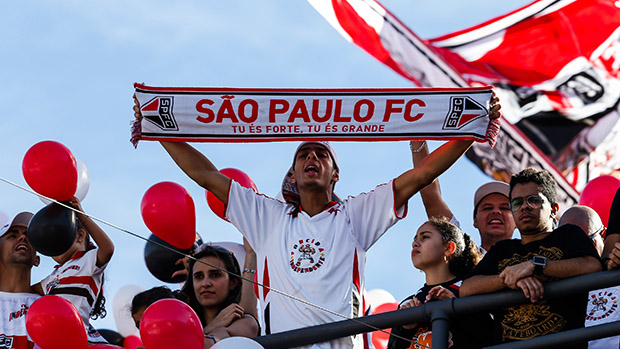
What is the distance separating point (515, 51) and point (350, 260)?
5.71 meters

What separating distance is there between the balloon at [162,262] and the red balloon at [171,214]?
513 mm

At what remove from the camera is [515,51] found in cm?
1150

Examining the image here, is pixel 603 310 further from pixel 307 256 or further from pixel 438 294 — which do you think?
pixel 307 256

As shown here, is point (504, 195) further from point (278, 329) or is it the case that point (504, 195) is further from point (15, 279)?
point (15, 279)

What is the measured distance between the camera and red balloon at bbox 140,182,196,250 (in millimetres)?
7469

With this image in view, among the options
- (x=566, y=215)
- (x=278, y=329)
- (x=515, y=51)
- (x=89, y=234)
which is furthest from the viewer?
(x=515, y=51)

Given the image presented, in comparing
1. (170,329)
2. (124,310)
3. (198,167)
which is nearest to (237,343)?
(170,329)

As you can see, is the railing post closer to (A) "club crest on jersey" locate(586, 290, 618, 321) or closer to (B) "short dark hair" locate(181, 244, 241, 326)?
(A) "club crest on jersey" locate(586, 290, 618, 321)

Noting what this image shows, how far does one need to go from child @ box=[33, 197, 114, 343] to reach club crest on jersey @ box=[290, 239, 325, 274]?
1.76 m

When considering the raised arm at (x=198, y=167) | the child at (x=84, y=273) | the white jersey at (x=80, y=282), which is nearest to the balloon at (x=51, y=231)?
the child at (x=84, y=273)

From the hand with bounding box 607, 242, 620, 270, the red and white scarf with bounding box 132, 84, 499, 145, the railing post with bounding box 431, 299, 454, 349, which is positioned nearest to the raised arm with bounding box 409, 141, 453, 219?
the red and white scarf with bounding box 132, 84, 499, 145

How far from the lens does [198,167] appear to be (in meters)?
6.84

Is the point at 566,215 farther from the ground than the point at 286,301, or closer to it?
farther from the ground

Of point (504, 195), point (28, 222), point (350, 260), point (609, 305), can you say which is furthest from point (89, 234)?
point (609, 305)
